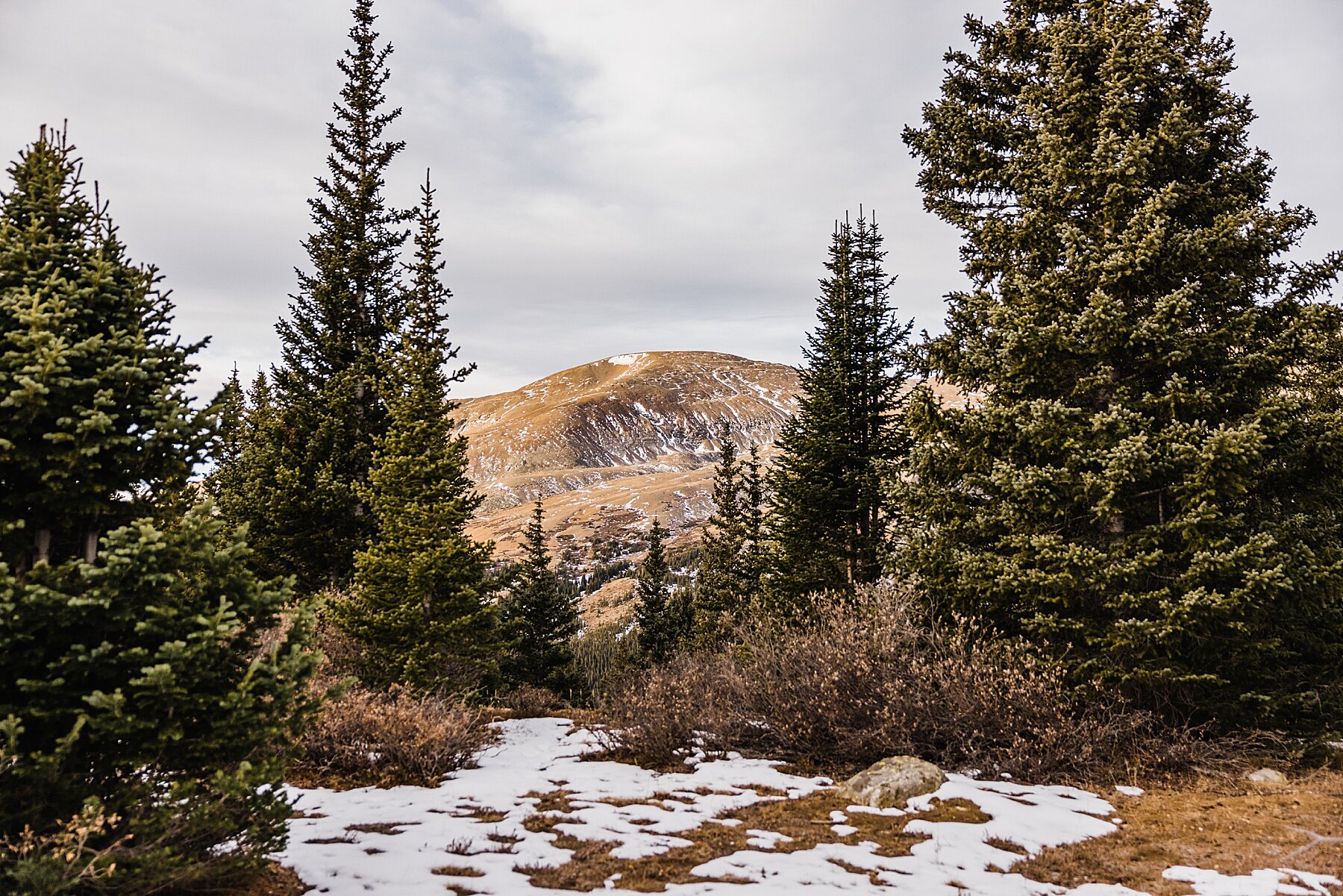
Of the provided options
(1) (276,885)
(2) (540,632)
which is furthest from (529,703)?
(2) (540,632)

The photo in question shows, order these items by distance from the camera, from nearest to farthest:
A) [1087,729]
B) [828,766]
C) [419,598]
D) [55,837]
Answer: [55,837] → [1087,729] → [828,766] → [419,598]

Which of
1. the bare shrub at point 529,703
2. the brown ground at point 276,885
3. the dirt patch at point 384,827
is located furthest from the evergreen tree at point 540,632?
Result: the brown ground at point 276,885

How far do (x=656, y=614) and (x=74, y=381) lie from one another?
39.8 meters

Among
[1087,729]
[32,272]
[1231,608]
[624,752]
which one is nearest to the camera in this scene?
[32,272]

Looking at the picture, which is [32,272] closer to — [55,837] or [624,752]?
[55,837]

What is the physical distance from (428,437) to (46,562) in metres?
8.87

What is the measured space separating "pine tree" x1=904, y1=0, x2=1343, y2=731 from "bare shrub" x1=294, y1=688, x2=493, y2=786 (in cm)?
742

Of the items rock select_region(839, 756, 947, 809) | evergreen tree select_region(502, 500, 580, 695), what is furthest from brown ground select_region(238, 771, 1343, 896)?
evergreen tree select_region(502, 500, 580, 695)

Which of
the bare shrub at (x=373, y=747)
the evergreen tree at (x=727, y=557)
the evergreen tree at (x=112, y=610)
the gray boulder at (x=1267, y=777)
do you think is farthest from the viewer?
the evergreen tree at (x=727, y=557)

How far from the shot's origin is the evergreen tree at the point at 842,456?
18.1m

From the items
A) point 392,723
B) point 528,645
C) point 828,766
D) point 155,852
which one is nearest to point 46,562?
point 155,852

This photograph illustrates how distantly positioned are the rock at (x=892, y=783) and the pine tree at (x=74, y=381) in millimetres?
7382

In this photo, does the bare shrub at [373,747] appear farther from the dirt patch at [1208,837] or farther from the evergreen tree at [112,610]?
the dirt patch at [1208,837]

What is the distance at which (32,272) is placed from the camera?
14.6ft
